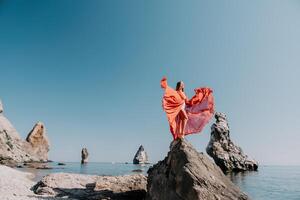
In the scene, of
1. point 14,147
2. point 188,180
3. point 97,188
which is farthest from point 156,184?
point 14,147

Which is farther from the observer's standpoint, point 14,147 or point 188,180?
point 14,147

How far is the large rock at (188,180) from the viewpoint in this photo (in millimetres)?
9750

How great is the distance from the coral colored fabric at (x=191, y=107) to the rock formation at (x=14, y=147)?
224ft

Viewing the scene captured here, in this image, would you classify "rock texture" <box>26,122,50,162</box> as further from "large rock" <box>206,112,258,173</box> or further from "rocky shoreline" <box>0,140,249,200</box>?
"rocky shoreline" <box>0,140,249,200</box>

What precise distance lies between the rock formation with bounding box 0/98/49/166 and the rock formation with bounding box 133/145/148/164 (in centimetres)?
7958

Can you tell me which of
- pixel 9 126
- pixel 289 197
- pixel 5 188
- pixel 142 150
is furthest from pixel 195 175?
pixel 142 150

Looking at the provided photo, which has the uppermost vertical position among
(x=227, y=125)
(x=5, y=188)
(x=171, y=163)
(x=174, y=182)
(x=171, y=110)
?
(x=227, y=125)

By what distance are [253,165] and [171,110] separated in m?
A: 69.9

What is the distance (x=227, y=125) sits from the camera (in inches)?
2908

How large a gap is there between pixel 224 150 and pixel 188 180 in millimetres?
62170

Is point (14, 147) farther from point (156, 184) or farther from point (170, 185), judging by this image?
point (170, 185)

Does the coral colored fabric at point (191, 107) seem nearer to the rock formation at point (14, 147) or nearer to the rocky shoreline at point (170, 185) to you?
the rocky shoreline at point (170, 185)

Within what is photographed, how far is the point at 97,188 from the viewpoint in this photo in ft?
51.1

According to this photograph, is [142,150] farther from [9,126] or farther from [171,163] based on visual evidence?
[171,163]
